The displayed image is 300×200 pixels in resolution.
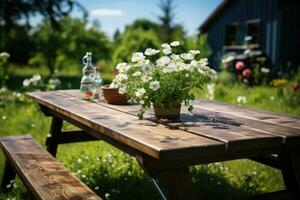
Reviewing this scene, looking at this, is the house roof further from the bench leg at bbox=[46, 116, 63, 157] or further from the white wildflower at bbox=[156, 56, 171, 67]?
the white wildflower at bbox=[156, 56, 171, 67]

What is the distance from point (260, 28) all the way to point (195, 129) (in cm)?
1337

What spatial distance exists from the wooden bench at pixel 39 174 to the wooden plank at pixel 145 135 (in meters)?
0.39

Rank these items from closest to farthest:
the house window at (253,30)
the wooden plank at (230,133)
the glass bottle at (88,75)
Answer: the wooden plank at (230,133), the glass bottle at (88,75), the house window at (253,30)

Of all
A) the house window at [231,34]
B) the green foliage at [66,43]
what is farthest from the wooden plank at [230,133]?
the green foliage at [66,43]

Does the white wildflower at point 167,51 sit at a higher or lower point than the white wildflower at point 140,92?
higher

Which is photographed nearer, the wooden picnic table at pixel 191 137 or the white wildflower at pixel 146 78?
the wooden picnic table at pixel 191 137

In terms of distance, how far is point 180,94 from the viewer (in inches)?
95.7

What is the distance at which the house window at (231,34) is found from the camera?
52.5 feet

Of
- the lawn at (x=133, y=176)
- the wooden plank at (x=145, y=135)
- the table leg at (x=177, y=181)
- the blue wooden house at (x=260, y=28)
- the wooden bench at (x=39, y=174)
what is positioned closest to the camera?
the wooden plank at (x=145, y=135)

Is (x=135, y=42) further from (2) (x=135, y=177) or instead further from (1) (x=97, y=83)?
(1) (x=97, y=83)

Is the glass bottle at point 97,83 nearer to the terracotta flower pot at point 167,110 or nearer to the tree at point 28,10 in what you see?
the terracotta flower pot at point 167,110

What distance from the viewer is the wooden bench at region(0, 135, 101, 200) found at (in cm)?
232

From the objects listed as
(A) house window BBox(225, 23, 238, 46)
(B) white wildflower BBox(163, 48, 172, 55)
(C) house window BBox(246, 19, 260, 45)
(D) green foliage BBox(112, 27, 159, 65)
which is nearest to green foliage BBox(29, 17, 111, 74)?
(D) green foliage BBox(112, 27, 159, 65)

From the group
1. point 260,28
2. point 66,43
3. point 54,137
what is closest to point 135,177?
point 54,137
